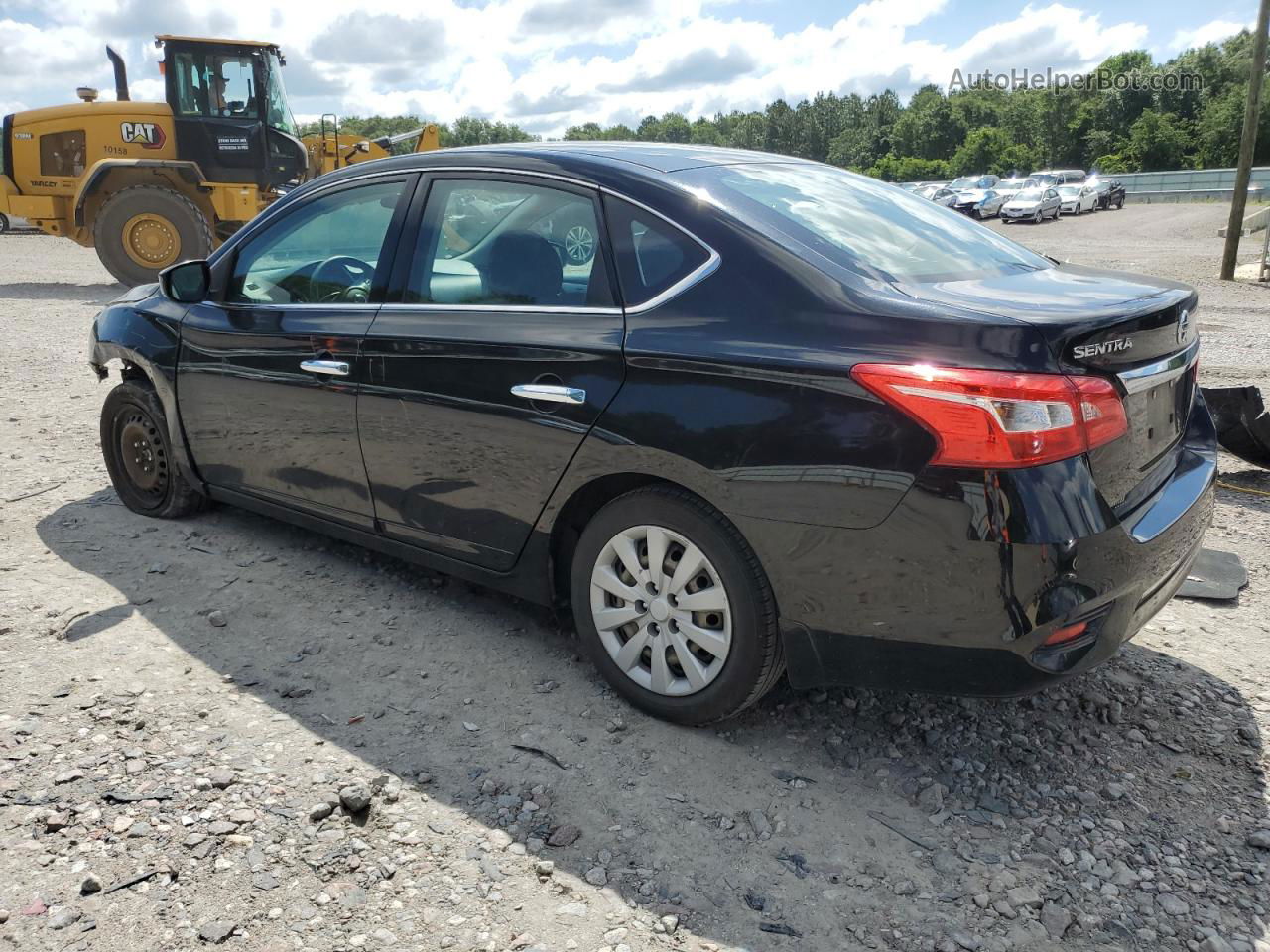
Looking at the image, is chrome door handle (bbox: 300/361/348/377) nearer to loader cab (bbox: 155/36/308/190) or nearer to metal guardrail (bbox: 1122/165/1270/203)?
loader cab (bbox: 155/36/308/190)

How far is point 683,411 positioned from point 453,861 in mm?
1313

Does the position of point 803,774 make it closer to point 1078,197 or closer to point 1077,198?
point 1077,198

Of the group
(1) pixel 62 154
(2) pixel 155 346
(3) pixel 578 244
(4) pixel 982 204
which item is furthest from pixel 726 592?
(4) pixel 982 204

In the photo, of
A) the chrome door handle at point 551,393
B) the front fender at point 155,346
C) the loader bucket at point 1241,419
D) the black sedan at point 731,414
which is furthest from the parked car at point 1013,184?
the chrome door handle at point 551,393

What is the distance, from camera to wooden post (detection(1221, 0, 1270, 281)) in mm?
17312

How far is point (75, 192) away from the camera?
15.3 m

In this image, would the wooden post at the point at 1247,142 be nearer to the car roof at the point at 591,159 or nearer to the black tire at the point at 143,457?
the car roof at the point at 591,159

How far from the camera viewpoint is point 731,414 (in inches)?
110

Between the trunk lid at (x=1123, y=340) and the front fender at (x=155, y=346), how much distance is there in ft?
10.9

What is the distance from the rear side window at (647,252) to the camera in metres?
3.03

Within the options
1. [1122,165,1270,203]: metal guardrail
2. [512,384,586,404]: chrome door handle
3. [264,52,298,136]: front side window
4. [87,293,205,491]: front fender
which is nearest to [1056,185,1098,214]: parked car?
[1122,165,1270,203]: metal guardrail

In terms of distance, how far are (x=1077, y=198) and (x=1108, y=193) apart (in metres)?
3.82

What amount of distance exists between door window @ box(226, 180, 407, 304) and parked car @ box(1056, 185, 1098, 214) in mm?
41924

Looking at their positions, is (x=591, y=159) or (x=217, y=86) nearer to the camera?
(x=591, y=159)
